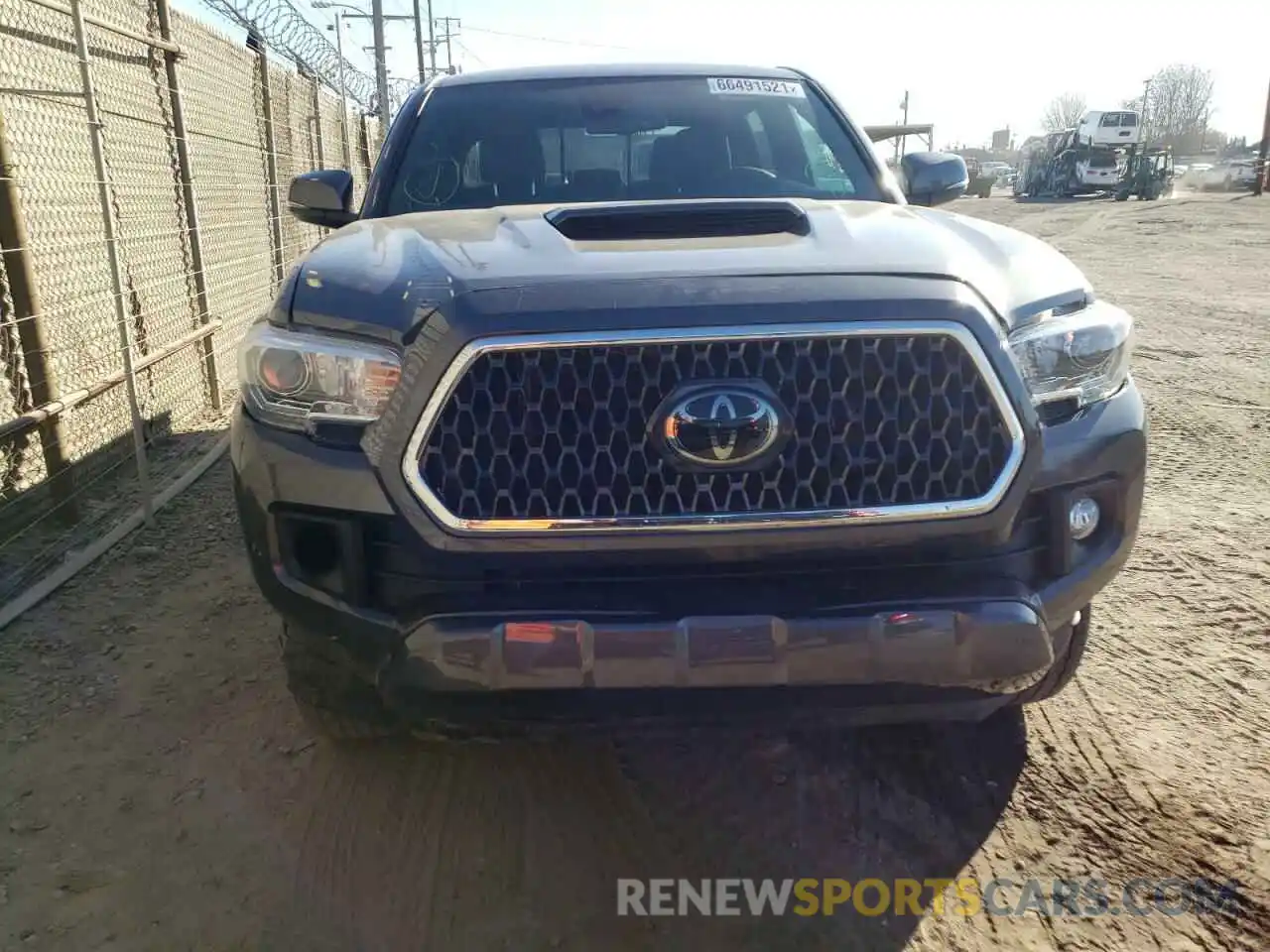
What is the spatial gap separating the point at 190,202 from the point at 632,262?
5.18 meters

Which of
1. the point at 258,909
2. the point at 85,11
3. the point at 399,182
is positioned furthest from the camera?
the point at 85,11

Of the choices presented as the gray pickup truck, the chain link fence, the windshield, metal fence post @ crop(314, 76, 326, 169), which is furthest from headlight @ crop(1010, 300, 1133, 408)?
metal fence post @ crop(314, 76, 326, 169)

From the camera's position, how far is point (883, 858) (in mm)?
2398

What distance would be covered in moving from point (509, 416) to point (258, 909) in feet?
4.09

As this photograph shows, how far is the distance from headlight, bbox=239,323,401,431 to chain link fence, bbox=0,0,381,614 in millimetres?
2467

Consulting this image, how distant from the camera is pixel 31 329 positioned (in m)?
4.52

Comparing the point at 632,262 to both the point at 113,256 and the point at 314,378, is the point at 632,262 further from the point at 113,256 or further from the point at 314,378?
the point at 113,256

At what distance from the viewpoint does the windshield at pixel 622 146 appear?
3.39m

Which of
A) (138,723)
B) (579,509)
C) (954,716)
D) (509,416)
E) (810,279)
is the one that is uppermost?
(810,279)

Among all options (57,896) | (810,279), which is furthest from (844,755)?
(57,896)

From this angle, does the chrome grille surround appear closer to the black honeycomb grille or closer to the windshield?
the black honeycomb grille

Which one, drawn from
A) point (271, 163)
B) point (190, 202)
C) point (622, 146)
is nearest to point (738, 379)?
point (622, 146)

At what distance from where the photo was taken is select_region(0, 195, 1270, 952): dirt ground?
2211 mm

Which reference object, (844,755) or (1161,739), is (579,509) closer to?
(844,755)
